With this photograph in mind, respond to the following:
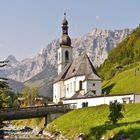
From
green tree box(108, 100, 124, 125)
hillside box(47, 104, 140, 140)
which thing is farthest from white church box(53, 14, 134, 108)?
green tree box(108, 100, 124, 125)

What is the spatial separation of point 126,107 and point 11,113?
23788 millimetres

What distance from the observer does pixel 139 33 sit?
535ft

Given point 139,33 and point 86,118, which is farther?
point 139,33

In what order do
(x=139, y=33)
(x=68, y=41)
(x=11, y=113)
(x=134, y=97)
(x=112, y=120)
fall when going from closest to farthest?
(x=112, y=120) → (x=134, y=97) → (x=11, y=113) → (x=68, y=41) → (x=139, y=33)

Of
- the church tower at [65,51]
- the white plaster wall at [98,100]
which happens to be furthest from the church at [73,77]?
the white plaster wall at [98,100]

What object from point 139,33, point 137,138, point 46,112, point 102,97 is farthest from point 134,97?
point 139,33

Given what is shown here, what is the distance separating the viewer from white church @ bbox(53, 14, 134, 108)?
8125 cm

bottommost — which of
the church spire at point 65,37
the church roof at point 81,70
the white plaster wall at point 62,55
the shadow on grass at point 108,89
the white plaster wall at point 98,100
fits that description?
the white plaster wall at point 98,100

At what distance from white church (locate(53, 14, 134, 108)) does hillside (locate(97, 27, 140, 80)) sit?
1461 centimetres

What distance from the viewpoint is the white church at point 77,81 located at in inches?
3199

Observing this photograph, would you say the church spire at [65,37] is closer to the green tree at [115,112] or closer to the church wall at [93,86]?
the church wall at [93,86]

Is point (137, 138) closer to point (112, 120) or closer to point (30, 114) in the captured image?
point (112, 120)

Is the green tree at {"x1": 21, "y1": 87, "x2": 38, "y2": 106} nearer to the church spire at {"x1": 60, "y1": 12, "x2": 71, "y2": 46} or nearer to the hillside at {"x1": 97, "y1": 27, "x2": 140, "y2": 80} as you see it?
the hillside at {"x1": 97, "y1": 27, "x2": 140, "y2": 80}

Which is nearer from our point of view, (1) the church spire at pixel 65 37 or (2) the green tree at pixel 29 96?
(1) the church spire at pixel 65 37
